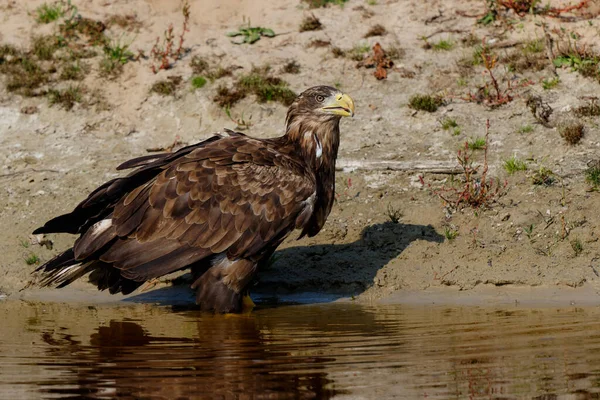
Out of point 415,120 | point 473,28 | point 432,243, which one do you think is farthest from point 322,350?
point 473,28

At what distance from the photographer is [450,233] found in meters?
9.92

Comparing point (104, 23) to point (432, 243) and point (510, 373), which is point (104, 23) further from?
point (510, 373)

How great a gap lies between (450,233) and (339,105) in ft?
5.36

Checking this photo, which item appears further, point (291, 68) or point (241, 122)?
point (291, 68)

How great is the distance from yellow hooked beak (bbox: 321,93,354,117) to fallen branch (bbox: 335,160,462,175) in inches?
69.3

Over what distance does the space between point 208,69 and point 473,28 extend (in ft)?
10.6

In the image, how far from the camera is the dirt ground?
9633 millimetres

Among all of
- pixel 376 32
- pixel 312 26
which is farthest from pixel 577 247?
pixel 312 26

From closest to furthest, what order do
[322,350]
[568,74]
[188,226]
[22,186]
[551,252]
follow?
[322,350] → [188,226] → [551,252] → [22,186] → [568,74]

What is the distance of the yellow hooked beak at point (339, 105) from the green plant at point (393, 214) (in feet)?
4.47

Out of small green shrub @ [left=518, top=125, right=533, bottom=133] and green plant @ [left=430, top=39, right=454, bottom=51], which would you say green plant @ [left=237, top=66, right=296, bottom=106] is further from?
small green shrub @ [left=518, top=125, right=533, bottom=133]

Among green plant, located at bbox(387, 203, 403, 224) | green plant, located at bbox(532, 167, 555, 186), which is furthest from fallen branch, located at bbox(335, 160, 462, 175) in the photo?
green plant, located at bbox(532, 167, 555, 186)

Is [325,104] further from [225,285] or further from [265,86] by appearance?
[265,86]

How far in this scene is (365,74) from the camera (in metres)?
12.9
